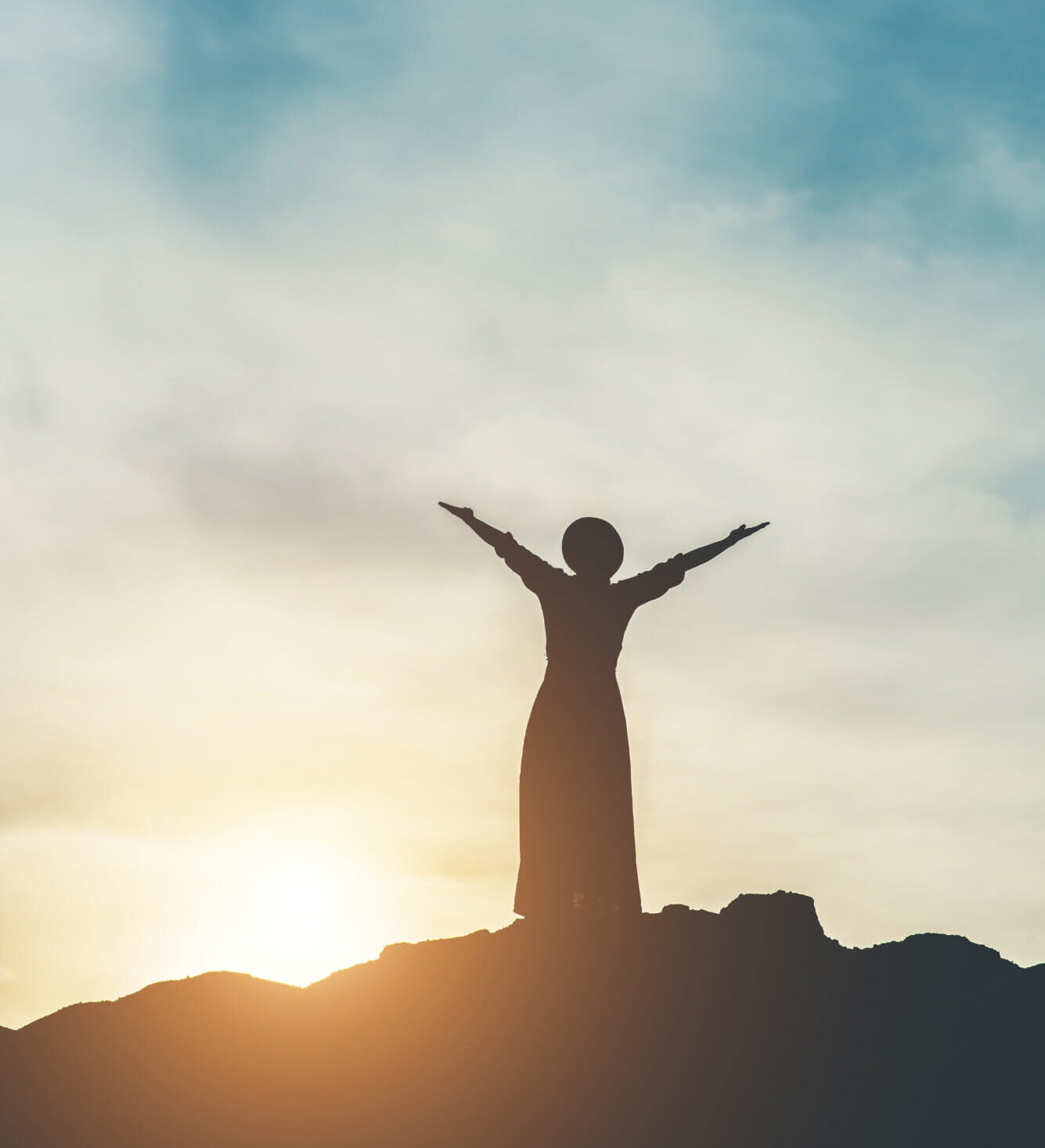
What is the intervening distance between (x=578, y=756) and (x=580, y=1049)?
10.6ft

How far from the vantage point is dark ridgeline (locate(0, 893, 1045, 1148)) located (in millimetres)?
13781

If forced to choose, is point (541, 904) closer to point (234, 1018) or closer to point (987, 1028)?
point (234, 1018)

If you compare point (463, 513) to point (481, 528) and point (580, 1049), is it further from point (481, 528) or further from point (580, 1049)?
point (580, 1049)

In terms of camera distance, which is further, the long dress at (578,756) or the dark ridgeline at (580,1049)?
the long dress at (578,756)

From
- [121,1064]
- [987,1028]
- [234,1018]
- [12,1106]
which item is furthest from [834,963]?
[12,1106]

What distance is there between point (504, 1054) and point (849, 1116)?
322cm

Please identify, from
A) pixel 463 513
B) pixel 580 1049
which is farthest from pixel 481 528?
pixel 580 1049

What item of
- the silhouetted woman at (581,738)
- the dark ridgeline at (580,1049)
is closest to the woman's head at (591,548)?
the silhouetted woman at (581,738)

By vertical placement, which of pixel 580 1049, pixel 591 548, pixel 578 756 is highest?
pixel 591 548

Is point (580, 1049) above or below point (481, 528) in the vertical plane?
below

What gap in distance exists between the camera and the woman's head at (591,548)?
16.6 metres

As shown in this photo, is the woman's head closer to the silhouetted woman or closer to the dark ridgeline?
the silhouetted woman

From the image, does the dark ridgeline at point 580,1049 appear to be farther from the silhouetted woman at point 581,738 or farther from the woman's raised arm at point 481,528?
the woman's raised arm at point 481,528

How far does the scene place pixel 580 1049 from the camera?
14375mm
